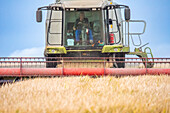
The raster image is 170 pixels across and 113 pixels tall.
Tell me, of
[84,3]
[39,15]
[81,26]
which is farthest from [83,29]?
[39,15]

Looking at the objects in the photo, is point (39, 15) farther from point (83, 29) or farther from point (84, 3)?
point (84, 3)

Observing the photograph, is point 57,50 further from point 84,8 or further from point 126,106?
point 126,106

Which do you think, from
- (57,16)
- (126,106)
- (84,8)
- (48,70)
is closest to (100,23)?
(84,8)

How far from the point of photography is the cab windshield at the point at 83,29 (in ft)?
23.1

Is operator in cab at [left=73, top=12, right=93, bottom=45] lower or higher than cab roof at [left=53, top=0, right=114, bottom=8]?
lower

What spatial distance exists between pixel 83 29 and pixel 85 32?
0.41ft

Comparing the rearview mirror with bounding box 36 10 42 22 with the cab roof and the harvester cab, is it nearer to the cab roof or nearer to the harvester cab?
the harvester cab

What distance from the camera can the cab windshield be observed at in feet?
23.1

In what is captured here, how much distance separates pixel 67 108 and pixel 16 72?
3667 millimetres

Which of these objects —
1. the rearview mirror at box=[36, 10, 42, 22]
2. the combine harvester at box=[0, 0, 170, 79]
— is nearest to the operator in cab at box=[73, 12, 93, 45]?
the combine harvester at box=[0, 0, 170, 79]

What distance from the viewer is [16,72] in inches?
221

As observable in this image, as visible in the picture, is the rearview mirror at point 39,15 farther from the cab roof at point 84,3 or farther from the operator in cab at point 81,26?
the operator in cab at point 81,26

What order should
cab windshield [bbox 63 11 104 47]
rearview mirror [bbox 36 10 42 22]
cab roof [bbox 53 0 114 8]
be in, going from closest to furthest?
1. rearview mirror [bbox 36 10 42 22]
2. cab windshield [bbox 63 11 104 47]
3. cab roof [bbox 53 0 114 8]

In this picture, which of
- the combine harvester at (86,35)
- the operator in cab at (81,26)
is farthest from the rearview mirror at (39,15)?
the operator in cab at (81,26)
